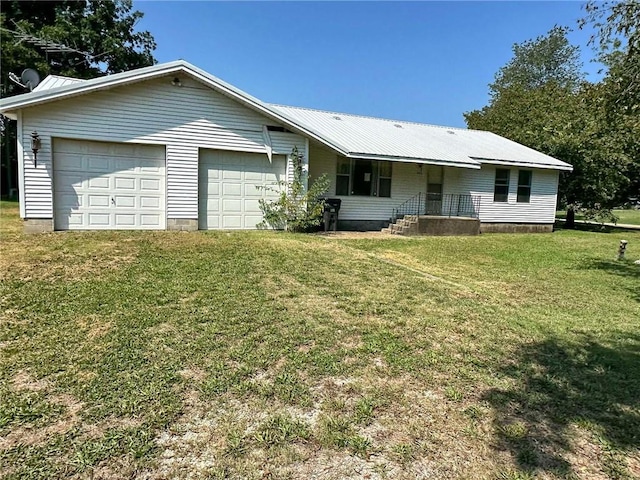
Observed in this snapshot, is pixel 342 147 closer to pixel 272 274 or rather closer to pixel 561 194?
pixel 272 274

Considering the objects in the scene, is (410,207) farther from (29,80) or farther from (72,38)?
(72,38)

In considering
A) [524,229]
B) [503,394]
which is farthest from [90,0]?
[503,394]

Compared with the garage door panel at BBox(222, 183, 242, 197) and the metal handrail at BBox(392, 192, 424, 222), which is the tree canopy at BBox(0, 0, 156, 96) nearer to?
the garage door panel at BBox(222, 183, 242, 197)

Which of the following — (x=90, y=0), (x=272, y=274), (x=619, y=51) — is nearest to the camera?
(x=272, y=274)

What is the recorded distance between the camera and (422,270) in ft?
26.7

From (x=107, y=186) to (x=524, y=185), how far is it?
1521 cm

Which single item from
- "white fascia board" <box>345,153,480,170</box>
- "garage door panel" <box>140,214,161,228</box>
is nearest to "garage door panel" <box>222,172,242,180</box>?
"garage door panel" <box>140,214,161,228</box>

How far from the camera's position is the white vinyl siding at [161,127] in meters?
9.63

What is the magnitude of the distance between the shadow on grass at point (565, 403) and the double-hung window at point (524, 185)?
1388 centimetres

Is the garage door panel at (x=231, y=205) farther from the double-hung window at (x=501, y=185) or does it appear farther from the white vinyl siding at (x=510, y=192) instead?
the double-hung window at (x=501, y=185)

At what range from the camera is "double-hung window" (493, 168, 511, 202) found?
54.7ft

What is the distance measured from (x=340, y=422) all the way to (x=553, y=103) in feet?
87.7

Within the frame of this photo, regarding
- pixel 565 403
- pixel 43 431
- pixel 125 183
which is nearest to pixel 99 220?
pixel 125 183

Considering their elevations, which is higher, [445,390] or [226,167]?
[226,167]
